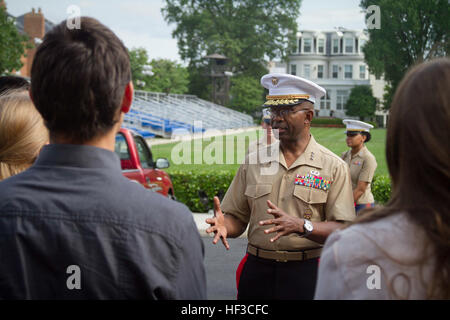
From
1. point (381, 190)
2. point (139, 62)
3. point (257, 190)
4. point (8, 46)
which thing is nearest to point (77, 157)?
point (257, 190)

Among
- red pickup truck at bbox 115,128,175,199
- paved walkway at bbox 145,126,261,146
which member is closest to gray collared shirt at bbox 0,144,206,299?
red pickup truck at bbox 115,128,175,199

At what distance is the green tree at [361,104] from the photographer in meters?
61.0

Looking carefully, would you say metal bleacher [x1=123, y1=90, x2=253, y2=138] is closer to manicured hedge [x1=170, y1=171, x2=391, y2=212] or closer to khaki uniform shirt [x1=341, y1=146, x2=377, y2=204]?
manicured hedge [x1=170, y1=171, x2=391, y2=212]

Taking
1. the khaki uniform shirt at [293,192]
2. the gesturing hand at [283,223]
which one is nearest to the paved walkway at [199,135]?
the khaki uniform shirt at [293,192]

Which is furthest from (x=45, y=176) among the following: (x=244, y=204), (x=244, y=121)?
(x=244, y=121)

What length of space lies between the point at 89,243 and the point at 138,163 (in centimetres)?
600

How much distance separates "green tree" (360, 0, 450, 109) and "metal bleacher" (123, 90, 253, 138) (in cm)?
1319

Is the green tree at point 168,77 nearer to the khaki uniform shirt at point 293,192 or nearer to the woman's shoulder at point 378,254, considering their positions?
the khaki uniform shirt at point 293,192

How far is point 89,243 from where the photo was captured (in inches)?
61.1

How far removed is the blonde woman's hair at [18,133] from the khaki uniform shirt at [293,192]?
177 cm

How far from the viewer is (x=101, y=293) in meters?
1.57

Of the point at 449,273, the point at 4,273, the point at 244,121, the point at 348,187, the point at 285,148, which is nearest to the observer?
the point at 449,273

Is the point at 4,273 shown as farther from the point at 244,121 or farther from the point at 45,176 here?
the point at 244,121
